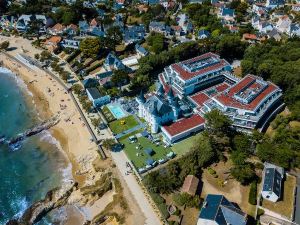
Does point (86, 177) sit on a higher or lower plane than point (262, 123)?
lower

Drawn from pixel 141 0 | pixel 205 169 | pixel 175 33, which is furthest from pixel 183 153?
pixel 141 0

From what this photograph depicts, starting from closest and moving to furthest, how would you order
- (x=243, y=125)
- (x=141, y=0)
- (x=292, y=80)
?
(x=243, y=125)
(x=292, y=80)
(x=141, y=0)

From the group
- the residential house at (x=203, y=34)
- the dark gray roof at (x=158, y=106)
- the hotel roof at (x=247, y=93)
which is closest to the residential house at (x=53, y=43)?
the residential house at (x=203, y=34)

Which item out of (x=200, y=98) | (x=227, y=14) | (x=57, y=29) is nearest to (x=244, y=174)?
(x=200, y=98)

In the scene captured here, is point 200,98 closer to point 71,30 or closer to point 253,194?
point 253,194

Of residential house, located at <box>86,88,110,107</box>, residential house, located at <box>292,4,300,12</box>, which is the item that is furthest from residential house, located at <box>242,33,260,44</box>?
residential house, located at <box>86,88,110,107</box>

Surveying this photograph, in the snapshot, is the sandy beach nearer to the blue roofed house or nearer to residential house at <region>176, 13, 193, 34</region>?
the blue roofed house

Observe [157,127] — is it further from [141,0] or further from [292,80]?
[141,0]
